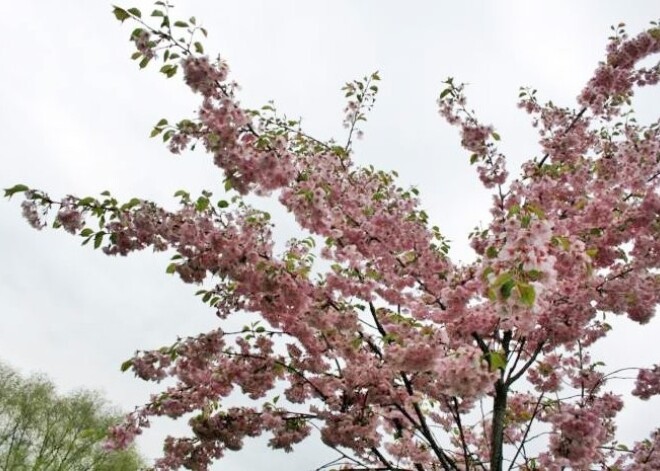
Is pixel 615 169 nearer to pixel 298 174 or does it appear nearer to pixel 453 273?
pixel 453 273

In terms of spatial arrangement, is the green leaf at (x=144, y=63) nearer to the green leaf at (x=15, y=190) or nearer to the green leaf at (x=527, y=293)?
the green leaf at (x=15, y=190)

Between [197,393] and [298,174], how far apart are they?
282 cm

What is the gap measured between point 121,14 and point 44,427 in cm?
2361

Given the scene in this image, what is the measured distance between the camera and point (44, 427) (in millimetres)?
21891

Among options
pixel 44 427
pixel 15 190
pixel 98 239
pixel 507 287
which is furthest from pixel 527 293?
pixel 44 427

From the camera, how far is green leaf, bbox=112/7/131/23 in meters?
3.80

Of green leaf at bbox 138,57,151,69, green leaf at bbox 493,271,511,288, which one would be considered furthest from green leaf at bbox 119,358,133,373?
green leaf at bbox 493,271,511,288

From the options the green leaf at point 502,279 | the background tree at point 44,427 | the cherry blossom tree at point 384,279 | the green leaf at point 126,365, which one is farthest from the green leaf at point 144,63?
the background tree at point 44,427

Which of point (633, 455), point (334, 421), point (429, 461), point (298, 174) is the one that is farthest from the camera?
point (429, 461)

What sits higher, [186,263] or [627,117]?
[627,117]

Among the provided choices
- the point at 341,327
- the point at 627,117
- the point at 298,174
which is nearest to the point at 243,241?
the point at 298,174

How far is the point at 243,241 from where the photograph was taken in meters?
4.33

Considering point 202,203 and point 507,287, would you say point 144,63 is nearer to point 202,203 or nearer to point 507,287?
point 202,203

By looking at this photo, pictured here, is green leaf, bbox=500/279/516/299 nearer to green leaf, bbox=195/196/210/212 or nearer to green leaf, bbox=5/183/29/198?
green leaf, bbox=195/196/210/212
